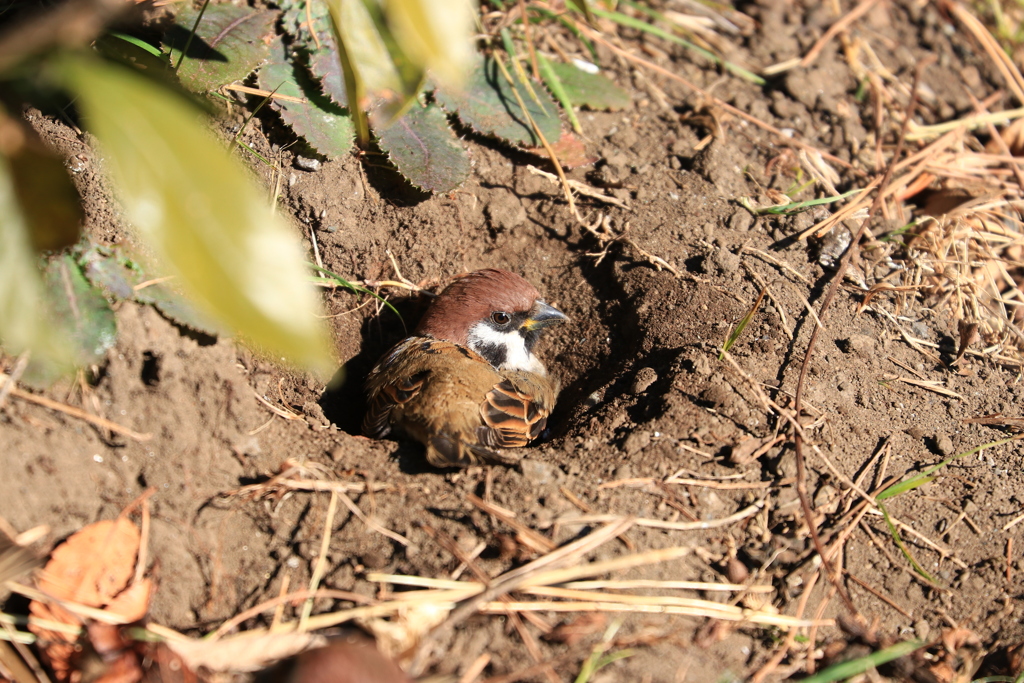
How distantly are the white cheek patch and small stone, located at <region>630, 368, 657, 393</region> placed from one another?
0.98 metres

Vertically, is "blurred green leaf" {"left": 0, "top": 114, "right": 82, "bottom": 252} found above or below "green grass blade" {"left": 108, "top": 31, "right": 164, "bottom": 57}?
below

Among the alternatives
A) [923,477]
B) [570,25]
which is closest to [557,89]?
[570,25]

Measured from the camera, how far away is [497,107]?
428 cm

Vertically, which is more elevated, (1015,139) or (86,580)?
(1015,139)

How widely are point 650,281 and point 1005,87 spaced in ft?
11.4

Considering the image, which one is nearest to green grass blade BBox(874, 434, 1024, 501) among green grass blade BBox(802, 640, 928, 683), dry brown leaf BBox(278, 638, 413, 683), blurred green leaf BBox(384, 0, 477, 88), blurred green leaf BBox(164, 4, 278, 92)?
green grass blade BBox(802, 640, 928, 683)

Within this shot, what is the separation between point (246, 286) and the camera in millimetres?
1184

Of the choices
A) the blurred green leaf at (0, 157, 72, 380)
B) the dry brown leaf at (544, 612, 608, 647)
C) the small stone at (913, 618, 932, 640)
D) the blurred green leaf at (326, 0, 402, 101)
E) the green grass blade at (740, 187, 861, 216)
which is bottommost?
the small stone at (913, 618, 932, 640)

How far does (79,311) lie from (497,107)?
8.42 feet

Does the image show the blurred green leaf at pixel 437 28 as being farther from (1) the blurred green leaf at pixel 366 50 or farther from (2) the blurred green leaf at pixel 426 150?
(2) the blurred green leaf at pixel 426 150

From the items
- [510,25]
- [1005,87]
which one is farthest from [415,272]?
[1005,87]

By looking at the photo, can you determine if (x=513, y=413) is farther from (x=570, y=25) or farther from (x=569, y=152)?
(x=570, y=25)

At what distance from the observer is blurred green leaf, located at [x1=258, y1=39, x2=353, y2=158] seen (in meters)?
3.79

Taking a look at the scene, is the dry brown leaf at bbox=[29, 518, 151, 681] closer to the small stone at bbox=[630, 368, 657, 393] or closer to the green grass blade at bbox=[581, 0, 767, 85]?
the small stone at bbox=[630, 368, 657, 393]
